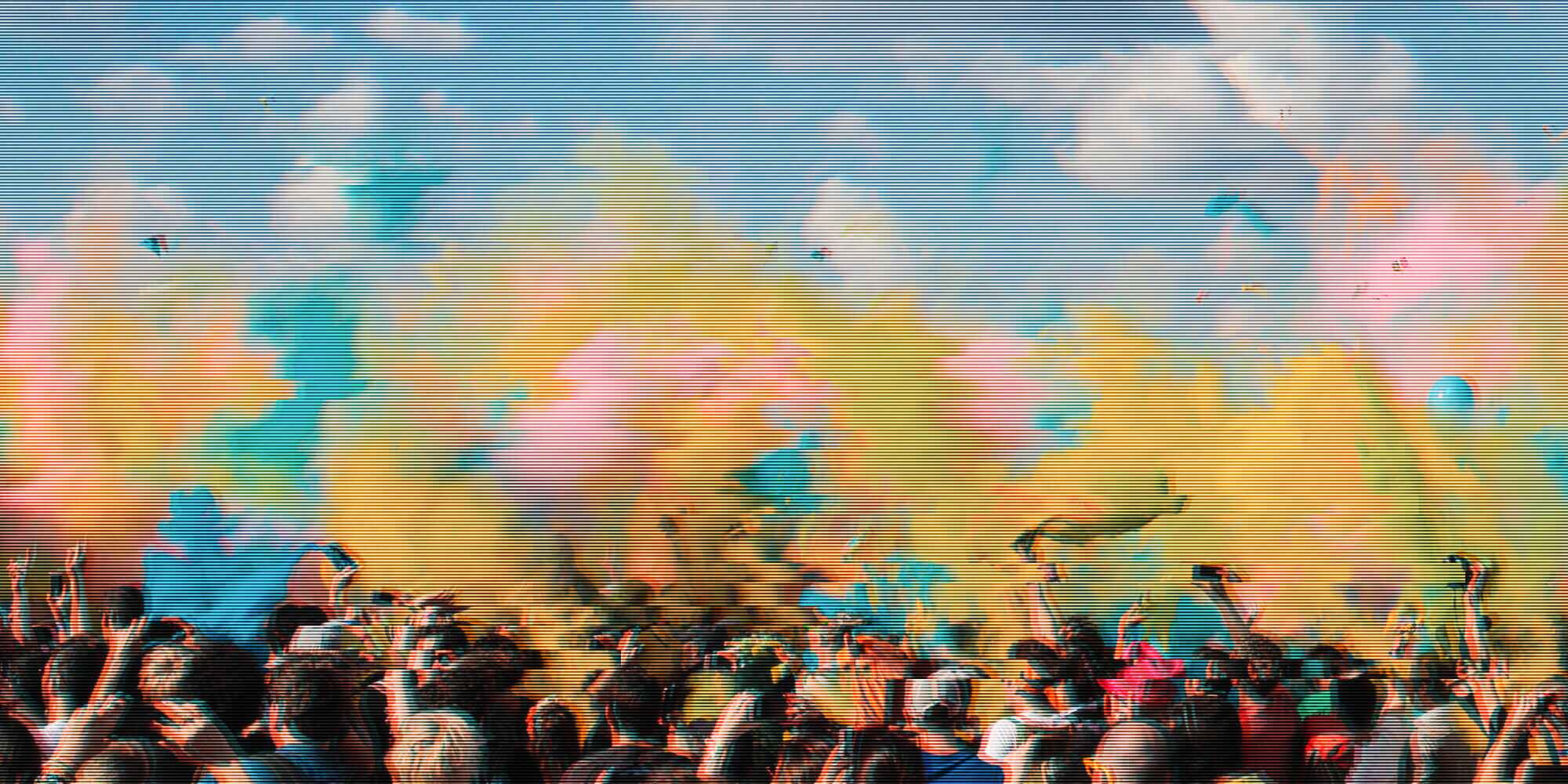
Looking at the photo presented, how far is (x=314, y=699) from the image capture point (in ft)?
12.7

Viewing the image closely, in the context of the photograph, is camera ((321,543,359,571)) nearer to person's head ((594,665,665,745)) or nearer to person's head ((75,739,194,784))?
person's head ((75,739,194,784))

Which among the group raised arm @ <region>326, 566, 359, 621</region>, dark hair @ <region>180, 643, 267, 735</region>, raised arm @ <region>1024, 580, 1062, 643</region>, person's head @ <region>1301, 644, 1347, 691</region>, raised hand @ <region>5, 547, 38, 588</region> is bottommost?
person's head @ <region>1301, 644, 1347, 691</region>

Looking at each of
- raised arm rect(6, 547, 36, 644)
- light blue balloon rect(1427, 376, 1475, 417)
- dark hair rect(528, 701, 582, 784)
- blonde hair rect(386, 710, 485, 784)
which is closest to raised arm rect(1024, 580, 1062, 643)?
light blue balloon rect(1427, 376, 1475, 417)

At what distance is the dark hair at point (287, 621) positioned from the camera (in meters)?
4.02

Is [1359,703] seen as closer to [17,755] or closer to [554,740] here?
[554,740]

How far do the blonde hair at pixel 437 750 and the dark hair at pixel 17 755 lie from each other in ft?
3.52

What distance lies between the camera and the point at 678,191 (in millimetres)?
4215

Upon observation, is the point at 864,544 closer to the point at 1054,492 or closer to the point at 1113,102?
the point at 1054,492

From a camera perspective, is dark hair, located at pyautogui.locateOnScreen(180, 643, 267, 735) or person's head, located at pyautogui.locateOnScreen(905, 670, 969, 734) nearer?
person's head, located at pyautogui.locateOnScreen(905, 670, 969, 734)

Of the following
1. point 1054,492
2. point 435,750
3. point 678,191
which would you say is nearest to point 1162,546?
point 1054,492

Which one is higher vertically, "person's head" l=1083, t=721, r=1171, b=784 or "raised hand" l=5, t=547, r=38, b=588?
"raised hand" l=5, t=547, r=38, b=588

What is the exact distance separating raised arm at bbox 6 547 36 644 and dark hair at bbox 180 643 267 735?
664mm

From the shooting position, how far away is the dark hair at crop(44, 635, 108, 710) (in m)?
4.00

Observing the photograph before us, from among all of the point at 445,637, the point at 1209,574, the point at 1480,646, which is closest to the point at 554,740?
the point at 445,637
